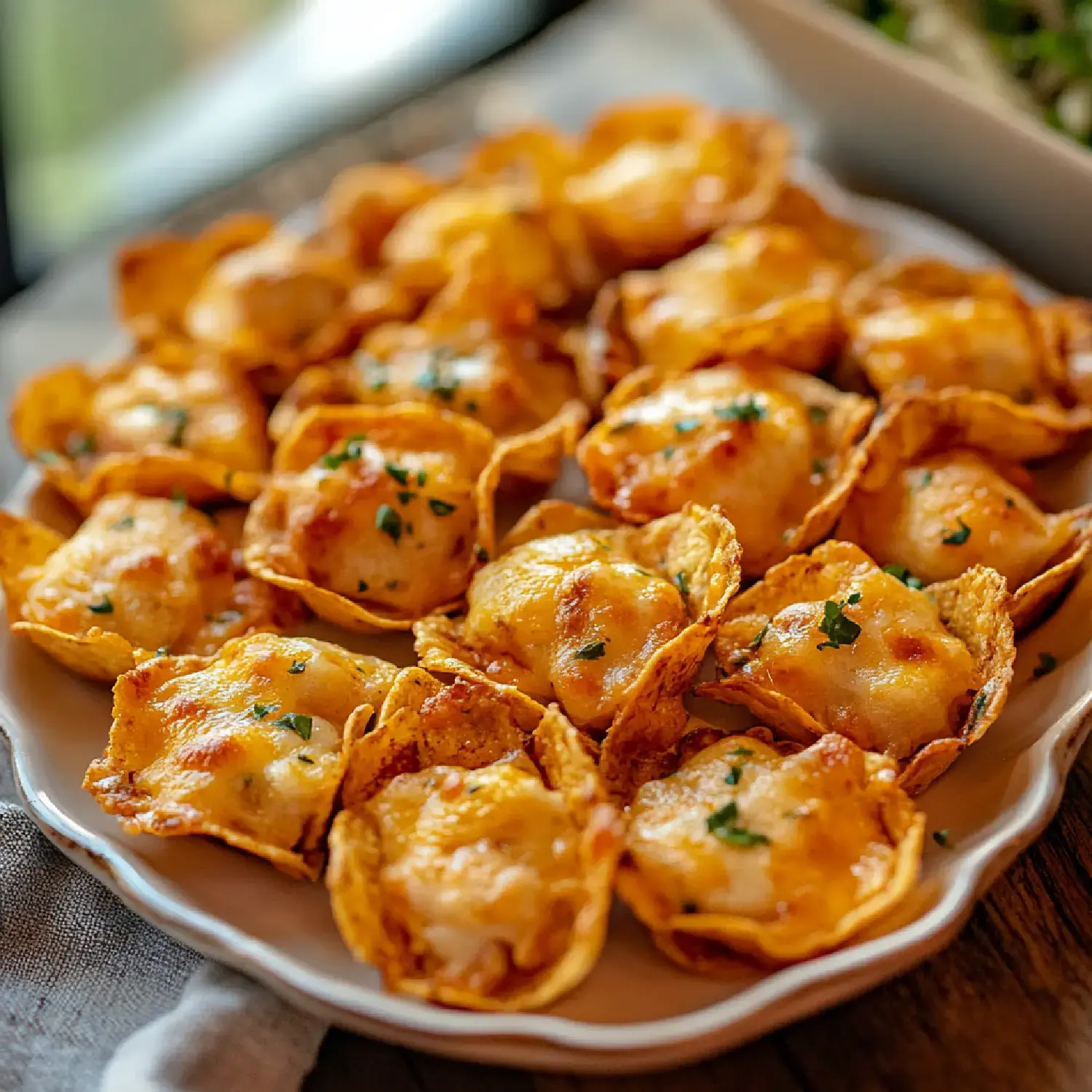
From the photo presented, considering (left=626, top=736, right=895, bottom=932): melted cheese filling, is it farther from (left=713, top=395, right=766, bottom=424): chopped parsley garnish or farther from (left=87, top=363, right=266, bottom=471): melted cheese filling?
(left=87, top=363, right=266, bottom=471): melted cheese filling

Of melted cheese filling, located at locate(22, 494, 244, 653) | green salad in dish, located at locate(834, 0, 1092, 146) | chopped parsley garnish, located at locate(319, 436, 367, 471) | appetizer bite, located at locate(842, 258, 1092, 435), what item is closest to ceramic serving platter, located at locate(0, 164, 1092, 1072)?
melted cheese filling, located at locate(22, 494, 244, 653)

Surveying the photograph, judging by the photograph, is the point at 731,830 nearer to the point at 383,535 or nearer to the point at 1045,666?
the point at 1045,666

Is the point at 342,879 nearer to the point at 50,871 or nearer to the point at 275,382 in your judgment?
the point at 50,871

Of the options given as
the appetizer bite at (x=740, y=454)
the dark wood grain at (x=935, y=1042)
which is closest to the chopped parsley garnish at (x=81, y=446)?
the appetizer bite at (x=740, y=454)

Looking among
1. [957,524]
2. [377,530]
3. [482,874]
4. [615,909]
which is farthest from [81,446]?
[957,524]

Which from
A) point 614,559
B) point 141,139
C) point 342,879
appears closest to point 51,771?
point 342,879
